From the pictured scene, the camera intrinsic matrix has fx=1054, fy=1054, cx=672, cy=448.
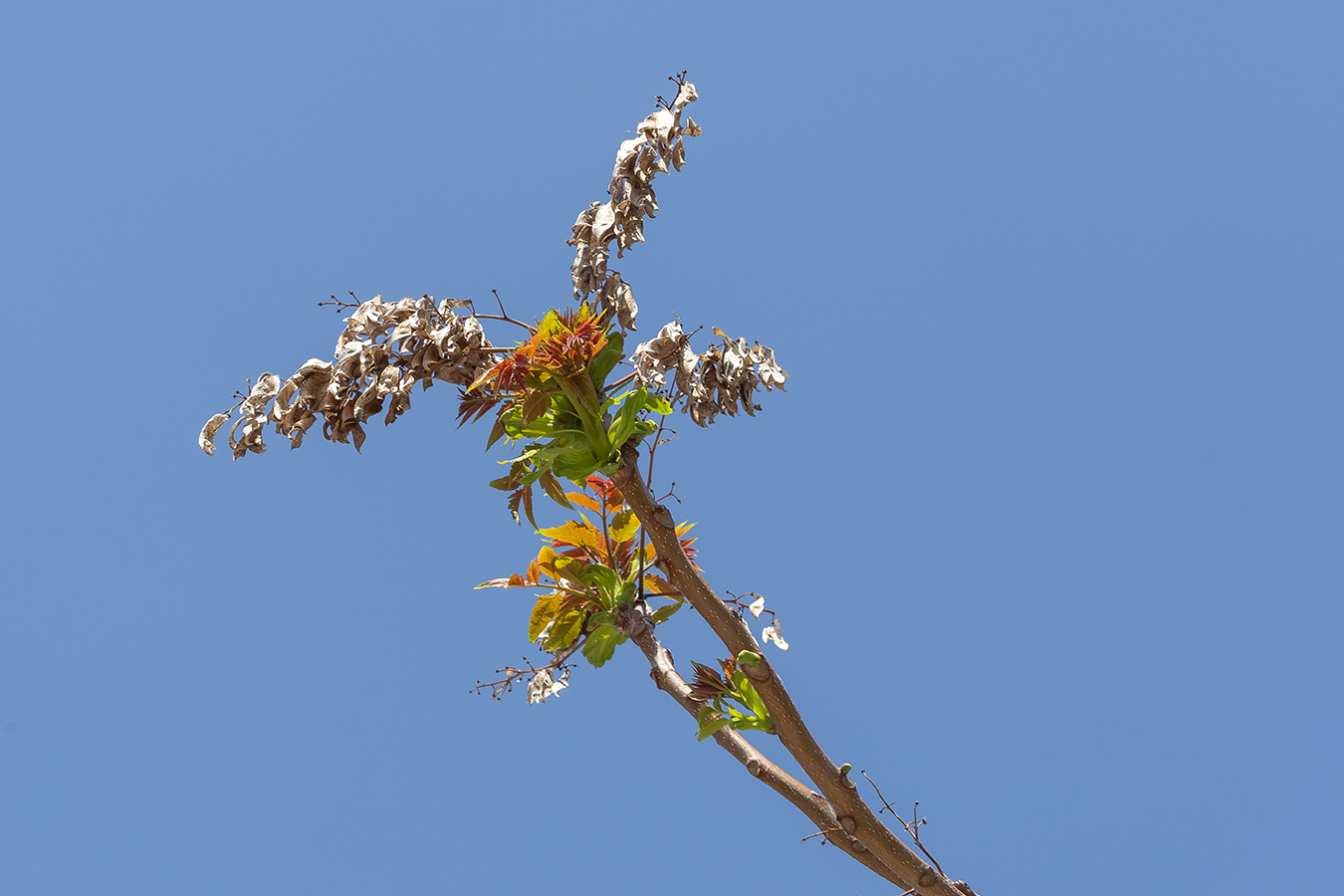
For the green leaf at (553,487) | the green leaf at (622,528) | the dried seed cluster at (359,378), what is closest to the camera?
the dried seed cluster at (359,378)

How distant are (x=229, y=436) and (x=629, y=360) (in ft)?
3.35

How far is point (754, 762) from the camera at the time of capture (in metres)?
3.16

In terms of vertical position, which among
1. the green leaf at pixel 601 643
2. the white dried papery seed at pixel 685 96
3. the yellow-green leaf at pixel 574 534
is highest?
the white dried papery seed at pixel 685 96

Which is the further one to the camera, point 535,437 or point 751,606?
point 751,606

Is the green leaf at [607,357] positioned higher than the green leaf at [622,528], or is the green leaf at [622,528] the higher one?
the green leaf at [607,357]

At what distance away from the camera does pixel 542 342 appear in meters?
2.72

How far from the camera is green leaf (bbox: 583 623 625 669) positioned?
3.12 meters

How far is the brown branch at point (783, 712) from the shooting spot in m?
2.87

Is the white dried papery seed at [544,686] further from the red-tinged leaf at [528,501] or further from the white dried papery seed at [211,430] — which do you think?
the white dried papery seed at [211,430]

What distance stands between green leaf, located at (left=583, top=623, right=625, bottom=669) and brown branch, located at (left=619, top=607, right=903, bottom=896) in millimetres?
36

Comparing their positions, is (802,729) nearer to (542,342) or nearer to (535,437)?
(535,437)

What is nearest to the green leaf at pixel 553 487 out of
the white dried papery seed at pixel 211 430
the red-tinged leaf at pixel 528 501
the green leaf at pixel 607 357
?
the red-tinged leaf at pixel 528 501

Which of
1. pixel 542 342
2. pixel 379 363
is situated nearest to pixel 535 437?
pixel 542 342

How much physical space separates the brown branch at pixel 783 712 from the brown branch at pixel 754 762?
21 mm
